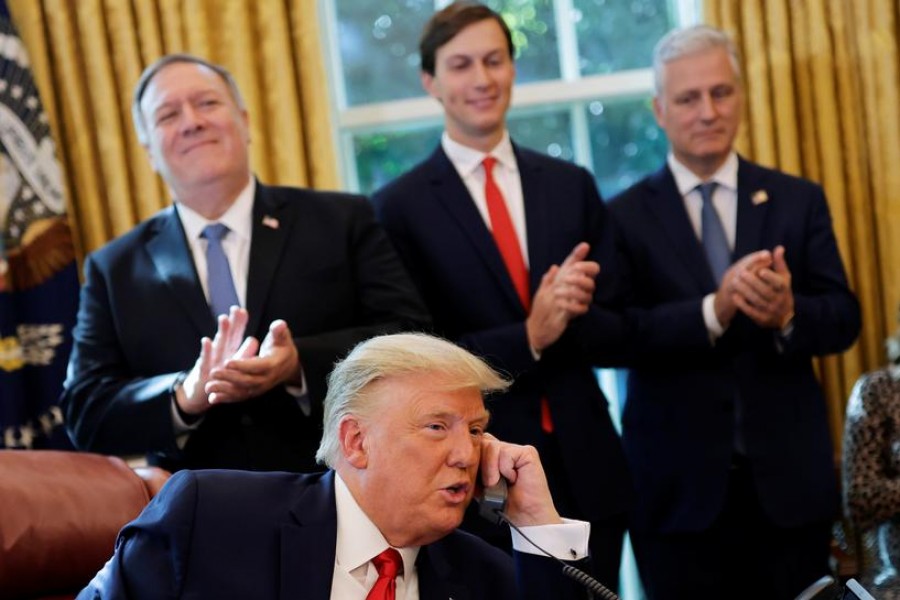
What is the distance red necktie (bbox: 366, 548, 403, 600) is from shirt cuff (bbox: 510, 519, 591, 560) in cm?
26

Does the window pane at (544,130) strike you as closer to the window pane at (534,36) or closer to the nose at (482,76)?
the window pane at (534,36)

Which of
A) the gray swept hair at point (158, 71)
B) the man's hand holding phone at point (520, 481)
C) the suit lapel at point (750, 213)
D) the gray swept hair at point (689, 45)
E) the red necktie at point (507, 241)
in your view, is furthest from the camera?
the gray swept hair at point (689, 45)

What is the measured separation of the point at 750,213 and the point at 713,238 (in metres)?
0.14

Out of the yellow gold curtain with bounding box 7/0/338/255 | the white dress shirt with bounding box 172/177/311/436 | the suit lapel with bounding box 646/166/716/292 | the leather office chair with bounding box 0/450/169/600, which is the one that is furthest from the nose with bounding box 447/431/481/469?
the yellow gold curtain with bounding box 7/0/338/255

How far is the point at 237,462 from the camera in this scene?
360 centimetres

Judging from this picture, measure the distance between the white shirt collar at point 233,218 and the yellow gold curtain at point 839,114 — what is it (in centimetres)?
217

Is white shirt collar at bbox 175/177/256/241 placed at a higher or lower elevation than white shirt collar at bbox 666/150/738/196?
higher

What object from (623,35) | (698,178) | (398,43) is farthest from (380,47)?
(698,178)

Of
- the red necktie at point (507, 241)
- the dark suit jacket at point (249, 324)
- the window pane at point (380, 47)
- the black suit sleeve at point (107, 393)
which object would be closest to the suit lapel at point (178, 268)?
the dark suit jacket at point (249, 324)

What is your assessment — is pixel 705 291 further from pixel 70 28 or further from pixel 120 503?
pixel 70 28

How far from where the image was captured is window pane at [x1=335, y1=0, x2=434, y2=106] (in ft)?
18.1

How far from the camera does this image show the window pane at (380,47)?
18.1ft

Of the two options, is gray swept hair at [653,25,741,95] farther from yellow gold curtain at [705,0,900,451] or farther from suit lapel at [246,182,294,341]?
suit lapel at [246,182,294,341]

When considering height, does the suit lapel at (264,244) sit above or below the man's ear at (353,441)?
above
